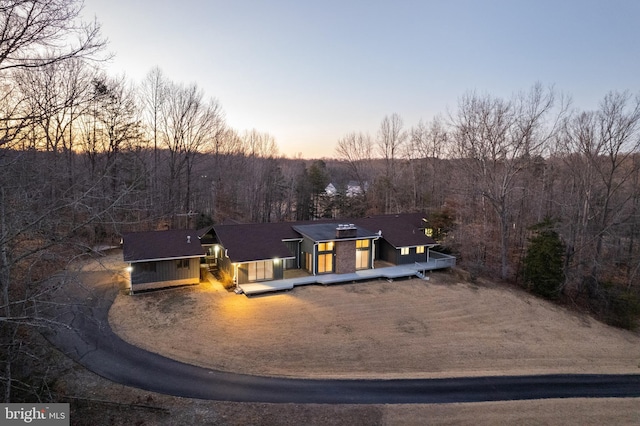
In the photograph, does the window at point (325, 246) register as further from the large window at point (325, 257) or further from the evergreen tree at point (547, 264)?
the evergreen tree at point (547, 264)

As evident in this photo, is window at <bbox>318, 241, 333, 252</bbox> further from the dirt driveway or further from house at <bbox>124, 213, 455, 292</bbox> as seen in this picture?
the dirt driveway

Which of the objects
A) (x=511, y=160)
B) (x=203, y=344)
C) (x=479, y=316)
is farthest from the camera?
(x=511, y=160)

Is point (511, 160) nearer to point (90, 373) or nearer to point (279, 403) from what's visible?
point (279, 403)

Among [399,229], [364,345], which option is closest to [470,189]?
[399,229]

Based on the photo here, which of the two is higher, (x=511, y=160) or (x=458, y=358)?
(x=511, y=160)

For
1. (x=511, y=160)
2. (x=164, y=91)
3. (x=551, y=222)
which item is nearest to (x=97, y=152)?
(x=164, y=91)

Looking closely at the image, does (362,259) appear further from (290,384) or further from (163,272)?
(290,384)

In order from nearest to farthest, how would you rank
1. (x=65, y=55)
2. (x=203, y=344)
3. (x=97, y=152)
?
(x=65, y=55) → (x=203, y=344) → (x=97, y=152)
